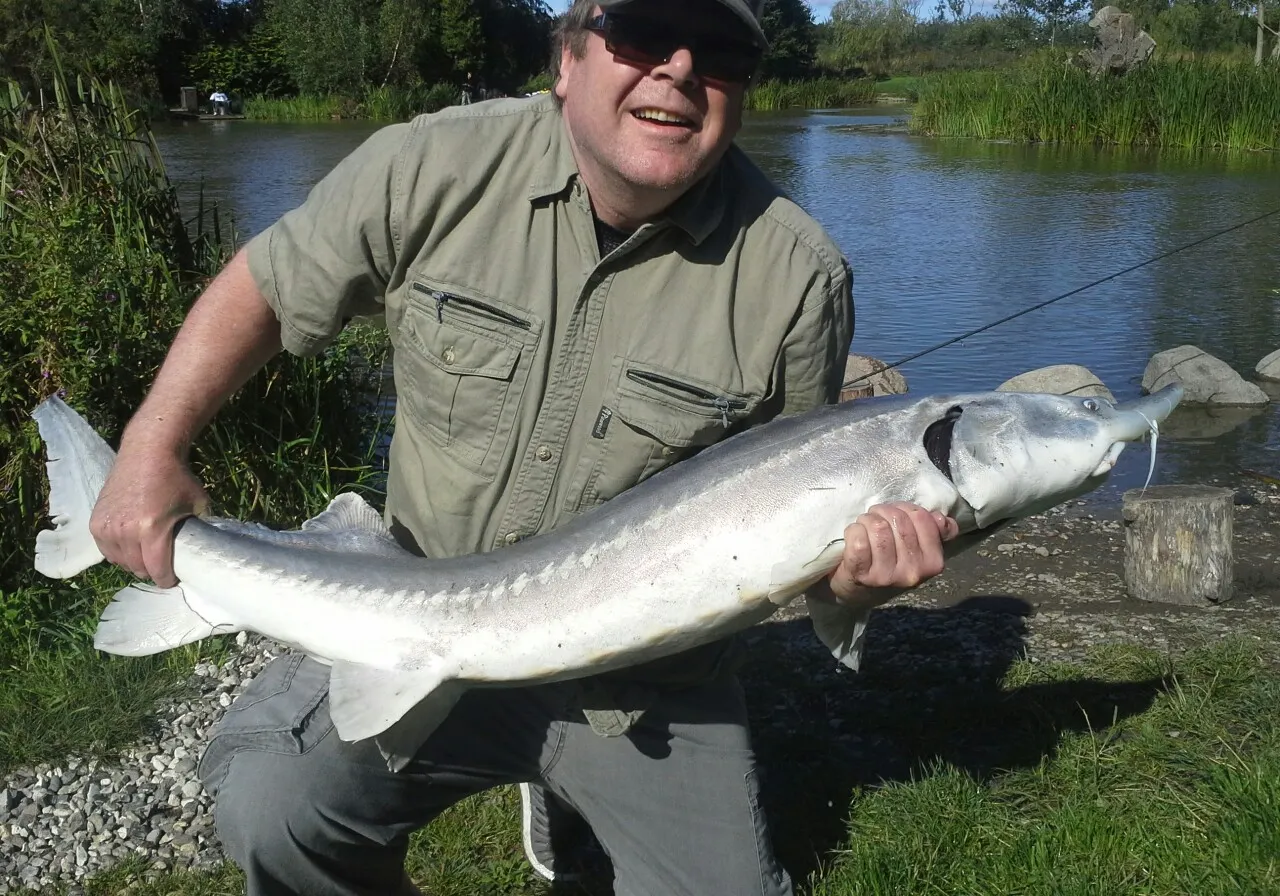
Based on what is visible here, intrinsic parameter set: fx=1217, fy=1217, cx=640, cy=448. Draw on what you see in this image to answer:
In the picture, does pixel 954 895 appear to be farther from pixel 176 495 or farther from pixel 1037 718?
pixel 176 495

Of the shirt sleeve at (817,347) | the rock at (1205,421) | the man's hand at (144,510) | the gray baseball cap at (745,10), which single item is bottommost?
the rock at (1205,421)

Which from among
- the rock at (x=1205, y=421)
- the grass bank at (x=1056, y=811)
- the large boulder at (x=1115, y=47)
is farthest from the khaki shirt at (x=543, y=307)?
the large boulder at (x=1115, y=47)

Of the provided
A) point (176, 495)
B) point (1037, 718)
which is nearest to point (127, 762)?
point (176, 495)

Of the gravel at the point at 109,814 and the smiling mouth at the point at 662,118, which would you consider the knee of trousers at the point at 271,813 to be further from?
the smiling mouth at the point at 662,118

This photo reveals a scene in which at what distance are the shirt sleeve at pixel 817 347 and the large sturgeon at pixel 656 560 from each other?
0.33 m

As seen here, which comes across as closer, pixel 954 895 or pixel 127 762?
pixel 954 895

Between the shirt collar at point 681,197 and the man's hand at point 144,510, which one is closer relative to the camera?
the man's hand at point 144,510

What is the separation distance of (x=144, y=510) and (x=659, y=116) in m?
1.52

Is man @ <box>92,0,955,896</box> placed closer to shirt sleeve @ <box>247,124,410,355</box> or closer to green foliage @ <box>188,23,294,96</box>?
shirt sleeve @ <box>247,124,410,355</box>

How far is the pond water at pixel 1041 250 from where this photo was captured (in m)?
10.2

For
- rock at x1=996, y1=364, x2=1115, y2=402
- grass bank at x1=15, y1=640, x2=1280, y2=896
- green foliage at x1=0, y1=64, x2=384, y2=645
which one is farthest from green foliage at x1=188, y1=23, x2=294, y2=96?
grass bank at x1=15, y1=640, x2=1280, y2=896

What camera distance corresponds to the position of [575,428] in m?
3.05

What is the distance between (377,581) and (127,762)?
5.86ft

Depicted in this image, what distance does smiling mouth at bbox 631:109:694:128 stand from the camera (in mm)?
2881
